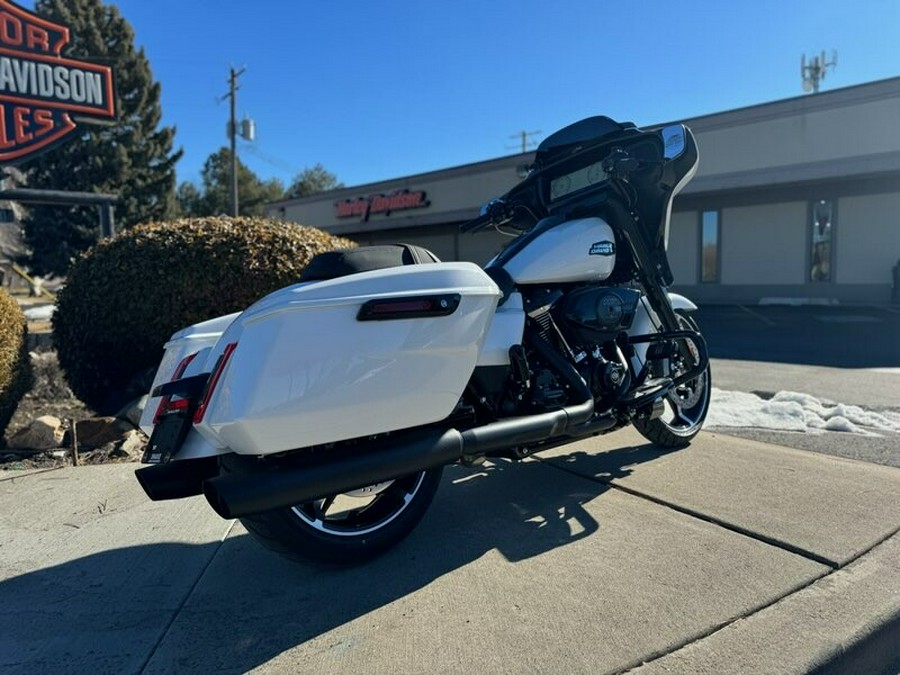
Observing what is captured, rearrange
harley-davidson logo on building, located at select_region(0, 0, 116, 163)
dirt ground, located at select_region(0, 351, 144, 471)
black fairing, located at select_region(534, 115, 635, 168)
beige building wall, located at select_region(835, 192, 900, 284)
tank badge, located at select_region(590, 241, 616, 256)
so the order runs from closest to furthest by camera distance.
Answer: tank badge, located at select_region(590, 241, 616, 256), black fairing, located at select_region(534, 115, 635, 168), dirt ground, located at select_region(0, 351, 144, 471), harley-davidson logo on building, located at select_region(0, 0, 116, 163), beige building wall, located at select_region(835, 192, 900, 284)

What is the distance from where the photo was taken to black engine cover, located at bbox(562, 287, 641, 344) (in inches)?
126

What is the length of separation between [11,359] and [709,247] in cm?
1764

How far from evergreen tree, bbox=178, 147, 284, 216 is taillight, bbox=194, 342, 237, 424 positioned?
50839mm

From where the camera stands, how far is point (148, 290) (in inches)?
197

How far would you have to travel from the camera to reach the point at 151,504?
136 inches

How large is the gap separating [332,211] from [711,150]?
17.8 meters

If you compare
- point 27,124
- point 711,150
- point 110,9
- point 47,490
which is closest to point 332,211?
point 110,9

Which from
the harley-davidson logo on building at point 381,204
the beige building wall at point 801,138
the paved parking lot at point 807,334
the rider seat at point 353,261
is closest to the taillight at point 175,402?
the rider seat at point 353,261

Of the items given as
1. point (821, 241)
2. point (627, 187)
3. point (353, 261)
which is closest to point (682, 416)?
point (627, 187)

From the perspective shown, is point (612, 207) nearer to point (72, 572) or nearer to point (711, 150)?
point (72, 572)

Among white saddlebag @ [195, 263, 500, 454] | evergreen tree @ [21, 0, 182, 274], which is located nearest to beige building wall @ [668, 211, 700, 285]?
white saddlebag @ [195, 263, 500, 454]

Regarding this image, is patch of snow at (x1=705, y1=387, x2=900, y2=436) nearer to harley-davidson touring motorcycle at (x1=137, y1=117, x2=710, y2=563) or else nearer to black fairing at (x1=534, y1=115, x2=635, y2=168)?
harley-davidson touring motorcycle at (x1=137, y1=117, x2=710, y2=563)

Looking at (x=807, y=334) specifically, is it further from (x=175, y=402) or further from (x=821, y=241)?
(x=175, y=402)

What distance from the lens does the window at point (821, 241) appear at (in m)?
16.2
